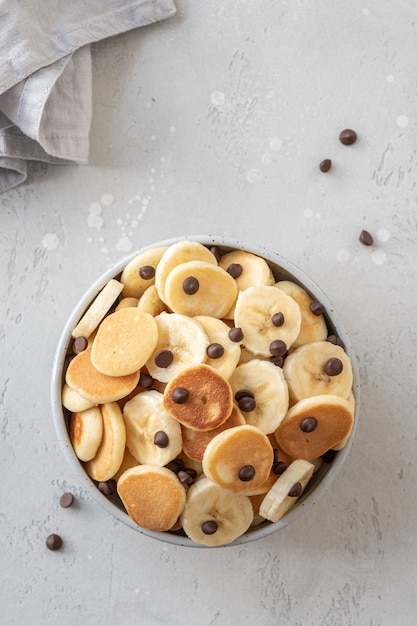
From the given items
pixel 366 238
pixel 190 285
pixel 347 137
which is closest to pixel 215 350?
pixel 190 285

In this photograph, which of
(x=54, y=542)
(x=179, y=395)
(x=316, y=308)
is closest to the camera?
(x=179, y=395)

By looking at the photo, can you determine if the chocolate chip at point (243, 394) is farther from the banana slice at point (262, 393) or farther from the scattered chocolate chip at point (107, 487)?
the scattered chocolate chip at point (107, 487)

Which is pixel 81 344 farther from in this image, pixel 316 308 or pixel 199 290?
pixel 316 308

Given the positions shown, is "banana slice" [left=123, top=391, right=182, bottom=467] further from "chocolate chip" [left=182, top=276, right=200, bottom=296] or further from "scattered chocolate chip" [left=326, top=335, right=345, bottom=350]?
"scattered chocolate chip" [left=326, top=335, right=345, bottom=350]

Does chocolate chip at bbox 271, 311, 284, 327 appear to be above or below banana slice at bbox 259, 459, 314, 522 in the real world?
above

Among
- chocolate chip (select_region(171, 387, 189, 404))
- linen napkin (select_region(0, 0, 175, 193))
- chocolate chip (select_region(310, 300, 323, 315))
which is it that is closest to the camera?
chocolate chip (select_region(171, 387, 189, 404))

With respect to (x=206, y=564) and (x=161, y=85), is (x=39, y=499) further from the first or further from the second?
(x=161, y=85)

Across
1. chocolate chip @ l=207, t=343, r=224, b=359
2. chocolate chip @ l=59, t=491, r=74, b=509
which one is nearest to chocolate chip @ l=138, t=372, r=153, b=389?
chocolate chip @ l=207, t=343, r=224, b=359
